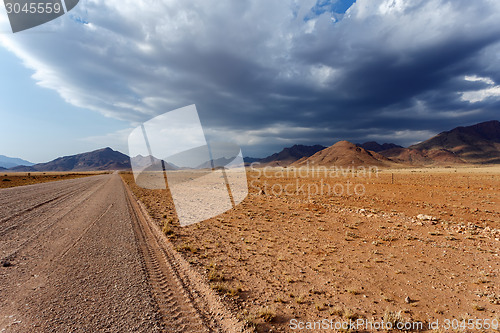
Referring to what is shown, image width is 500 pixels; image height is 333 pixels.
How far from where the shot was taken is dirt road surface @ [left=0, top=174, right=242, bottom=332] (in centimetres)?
433

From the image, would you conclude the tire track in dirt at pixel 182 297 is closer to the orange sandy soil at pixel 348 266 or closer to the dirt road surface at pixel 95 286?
the dirt road surface at pixel 95 286

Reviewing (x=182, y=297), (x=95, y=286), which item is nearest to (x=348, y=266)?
(x=182, y=297)

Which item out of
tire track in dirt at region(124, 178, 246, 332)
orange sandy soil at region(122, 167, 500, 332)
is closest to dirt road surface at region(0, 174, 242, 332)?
tire track in dirt at region(124, 178, 246, 332)

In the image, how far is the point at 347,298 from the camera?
18.4 ft

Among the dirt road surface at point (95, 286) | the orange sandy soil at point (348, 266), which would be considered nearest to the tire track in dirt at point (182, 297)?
the dirt road surface at point (95, 286)

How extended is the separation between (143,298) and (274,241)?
20.3ft

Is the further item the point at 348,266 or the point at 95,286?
the point at 348,266

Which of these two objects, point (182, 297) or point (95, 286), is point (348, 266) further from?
point (95, 286)

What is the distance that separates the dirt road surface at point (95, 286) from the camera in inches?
171

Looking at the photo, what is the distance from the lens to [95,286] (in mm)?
5633

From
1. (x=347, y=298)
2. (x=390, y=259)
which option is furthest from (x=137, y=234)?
(x=390, y=259)

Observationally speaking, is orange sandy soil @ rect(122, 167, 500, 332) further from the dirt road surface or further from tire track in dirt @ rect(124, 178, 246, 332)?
the dirt road surface

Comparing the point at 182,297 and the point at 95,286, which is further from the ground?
the point at 95,286

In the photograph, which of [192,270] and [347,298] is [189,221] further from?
[347,298]
